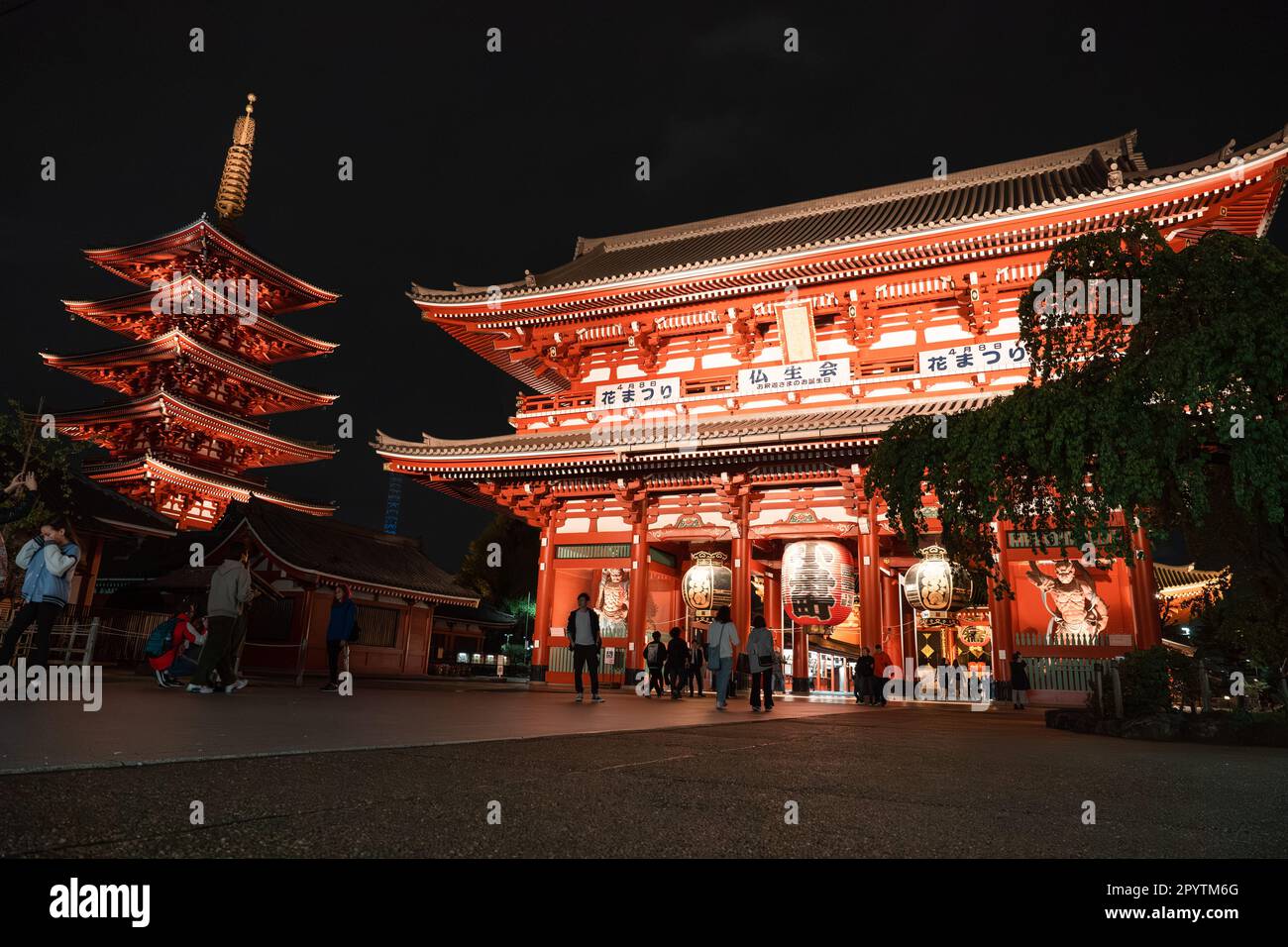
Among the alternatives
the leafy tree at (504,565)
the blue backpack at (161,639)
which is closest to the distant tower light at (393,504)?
the leafy tree at (504,565)

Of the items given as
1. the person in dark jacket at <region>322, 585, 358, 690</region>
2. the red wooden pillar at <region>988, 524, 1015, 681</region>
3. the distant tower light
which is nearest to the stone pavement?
the person in dark jacket at <region>322, 585, 358, 690</region>

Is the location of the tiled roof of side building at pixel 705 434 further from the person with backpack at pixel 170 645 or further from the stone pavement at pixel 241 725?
the person with backpack at pixel 170 645

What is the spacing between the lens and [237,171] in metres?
35.8

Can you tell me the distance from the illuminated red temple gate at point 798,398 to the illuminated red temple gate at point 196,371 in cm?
1598

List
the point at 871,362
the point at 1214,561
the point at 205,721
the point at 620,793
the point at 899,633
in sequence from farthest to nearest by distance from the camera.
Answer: the point at 899,633
the point at 871,362
the point at 1214,561
the point at 205,721
the point at 620,793

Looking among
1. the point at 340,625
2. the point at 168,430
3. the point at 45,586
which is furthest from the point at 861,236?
the point at 168,430

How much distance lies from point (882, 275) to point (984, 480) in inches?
422

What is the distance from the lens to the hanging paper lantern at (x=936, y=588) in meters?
13.8

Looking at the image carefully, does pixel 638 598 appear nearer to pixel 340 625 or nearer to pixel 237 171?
pixel 340 625

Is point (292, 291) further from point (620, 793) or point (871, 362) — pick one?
point (620, 793)

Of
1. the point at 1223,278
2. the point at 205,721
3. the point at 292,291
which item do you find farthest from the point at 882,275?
the point at 292,291

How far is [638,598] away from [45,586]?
37.0ft
